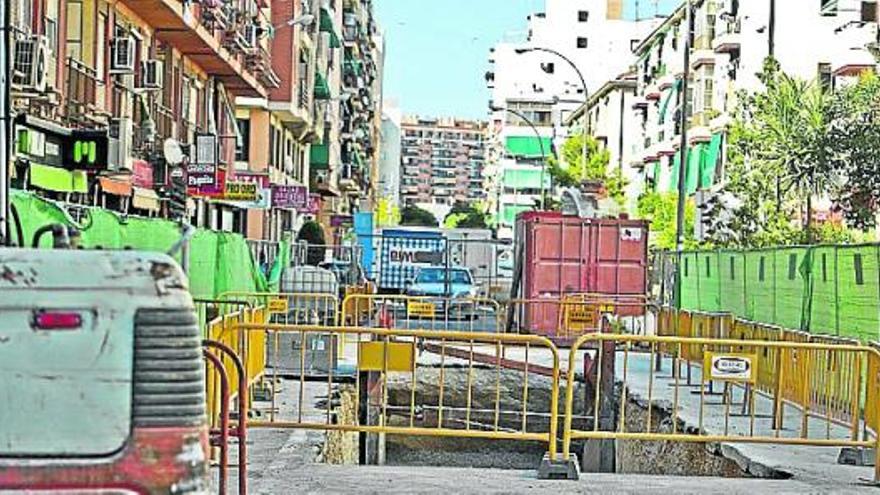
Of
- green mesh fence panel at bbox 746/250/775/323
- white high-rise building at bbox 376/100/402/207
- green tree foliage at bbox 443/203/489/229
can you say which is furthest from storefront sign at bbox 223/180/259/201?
white high-rise building at bbox 376/100/402/207

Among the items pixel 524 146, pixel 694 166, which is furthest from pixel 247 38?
pixel 524 146

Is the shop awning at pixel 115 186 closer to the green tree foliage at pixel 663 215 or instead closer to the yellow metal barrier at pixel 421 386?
the yellow metal barrier at pixel 421 386

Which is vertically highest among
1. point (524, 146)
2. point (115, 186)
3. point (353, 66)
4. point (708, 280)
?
point (353, 66)

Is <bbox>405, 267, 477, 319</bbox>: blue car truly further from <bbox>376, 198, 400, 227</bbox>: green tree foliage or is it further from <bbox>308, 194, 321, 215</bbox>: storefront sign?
<bbox>376, 198, 400, 227</bbox>: green tree foliage

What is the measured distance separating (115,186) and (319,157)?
42.0 metres

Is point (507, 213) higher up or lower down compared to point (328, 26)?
lower down

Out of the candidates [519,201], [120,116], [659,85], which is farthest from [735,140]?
[519,201]

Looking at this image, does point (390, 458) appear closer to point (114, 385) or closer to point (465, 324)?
point (465, 324)

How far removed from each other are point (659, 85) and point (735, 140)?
34.5m

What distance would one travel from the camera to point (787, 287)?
69.8 ft

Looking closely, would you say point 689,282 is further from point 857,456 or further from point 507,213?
point 507,213

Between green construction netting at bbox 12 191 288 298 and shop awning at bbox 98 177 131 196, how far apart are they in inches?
136

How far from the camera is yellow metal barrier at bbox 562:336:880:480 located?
12.4 meters

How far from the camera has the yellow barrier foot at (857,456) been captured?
13.4 meters
